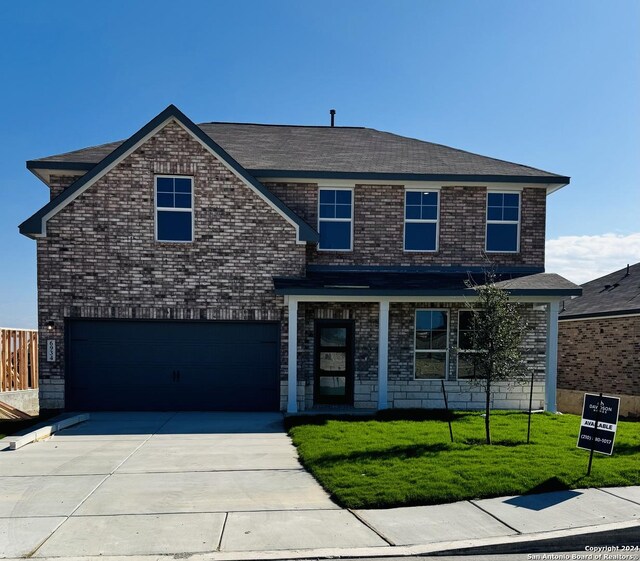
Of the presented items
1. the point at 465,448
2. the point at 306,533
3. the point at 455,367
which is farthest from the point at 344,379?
the point at 306,533

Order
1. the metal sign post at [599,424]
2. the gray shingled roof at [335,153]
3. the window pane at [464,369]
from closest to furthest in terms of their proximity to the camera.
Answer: the metal sign post at [599,424] < the window pane at [464,369] < the gray shingled roof at [335,153]

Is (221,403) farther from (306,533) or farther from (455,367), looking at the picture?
(306,533)

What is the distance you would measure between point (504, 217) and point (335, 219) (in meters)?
4.77

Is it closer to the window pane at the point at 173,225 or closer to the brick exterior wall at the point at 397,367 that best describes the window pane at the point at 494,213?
the brick exterior wall at the point at 397,367

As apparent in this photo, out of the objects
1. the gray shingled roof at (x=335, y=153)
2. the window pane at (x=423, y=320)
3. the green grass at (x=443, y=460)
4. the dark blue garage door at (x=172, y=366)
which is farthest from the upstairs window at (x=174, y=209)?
the window pane at (x=423, y=320)

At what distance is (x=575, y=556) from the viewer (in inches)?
201

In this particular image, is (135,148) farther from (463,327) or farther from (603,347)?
(603,347)

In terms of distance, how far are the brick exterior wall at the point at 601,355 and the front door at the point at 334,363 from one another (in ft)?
29.0

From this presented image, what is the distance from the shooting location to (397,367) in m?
13.4

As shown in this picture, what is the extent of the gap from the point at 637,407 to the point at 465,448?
31.0ft

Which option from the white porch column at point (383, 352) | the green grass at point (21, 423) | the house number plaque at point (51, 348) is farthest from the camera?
the white porch column at point (383, 352)

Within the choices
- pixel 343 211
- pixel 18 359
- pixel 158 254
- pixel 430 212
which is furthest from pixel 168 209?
pixel 18 359

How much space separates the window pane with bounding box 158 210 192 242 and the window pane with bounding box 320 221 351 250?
3.60 m

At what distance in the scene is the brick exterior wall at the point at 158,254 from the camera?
12.4m
